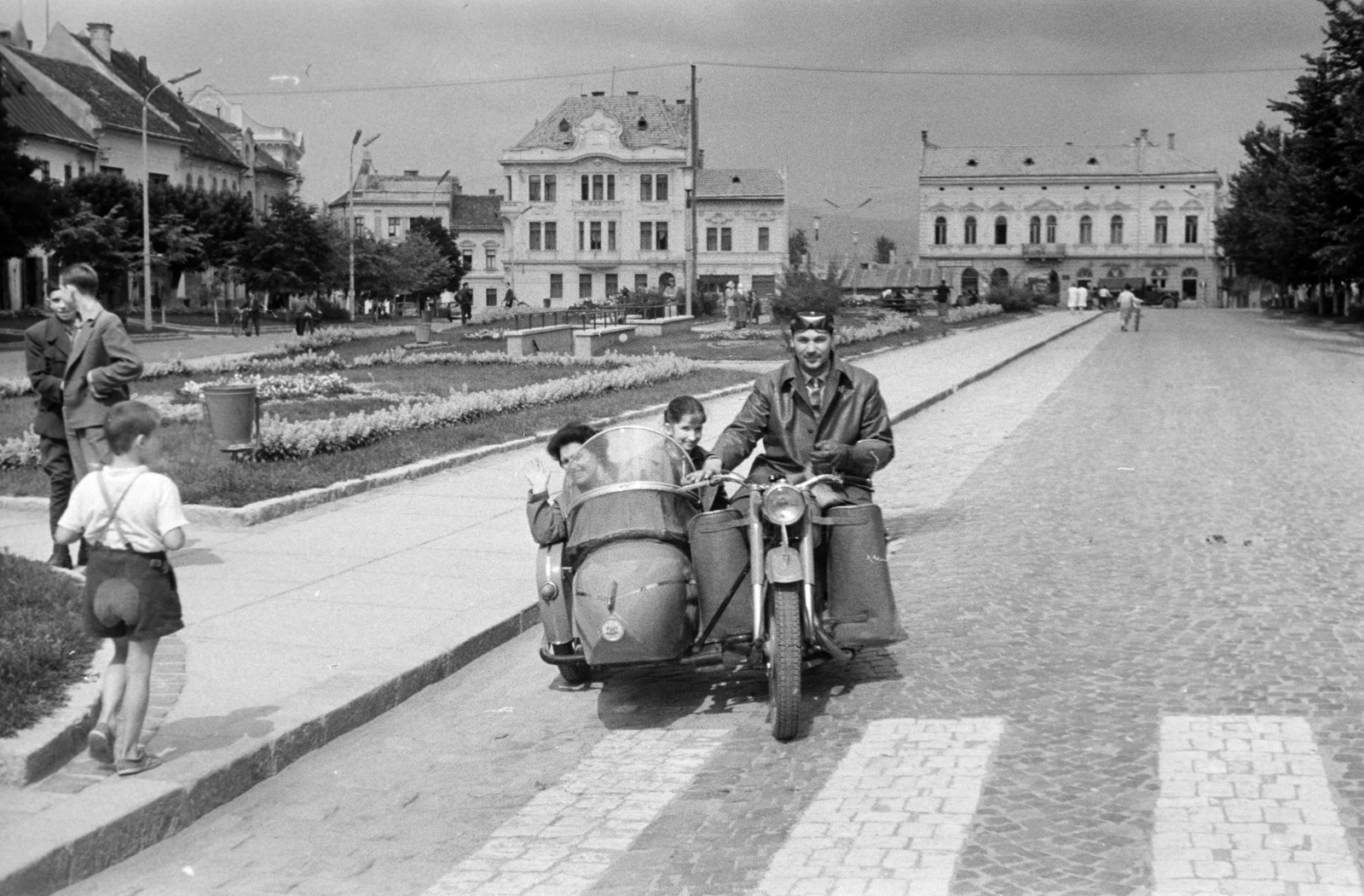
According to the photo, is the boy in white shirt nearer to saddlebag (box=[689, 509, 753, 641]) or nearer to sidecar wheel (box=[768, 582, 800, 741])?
saddlebag (box=[689, 509, 753, 641])

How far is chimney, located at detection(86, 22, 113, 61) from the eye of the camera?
8744 centimetres

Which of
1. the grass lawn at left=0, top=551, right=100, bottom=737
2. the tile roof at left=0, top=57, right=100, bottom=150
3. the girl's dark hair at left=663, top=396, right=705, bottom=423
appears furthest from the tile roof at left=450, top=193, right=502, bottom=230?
the girl's dark hair at left=663, top=396, right=705, bottom=423

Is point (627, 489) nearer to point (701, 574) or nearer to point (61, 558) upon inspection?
point (701, 574)

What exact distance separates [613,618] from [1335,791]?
280 centimetres

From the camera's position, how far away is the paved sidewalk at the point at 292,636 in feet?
18.4

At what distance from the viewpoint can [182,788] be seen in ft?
19.2

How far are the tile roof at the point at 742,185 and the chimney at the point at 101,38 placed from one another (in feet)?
123

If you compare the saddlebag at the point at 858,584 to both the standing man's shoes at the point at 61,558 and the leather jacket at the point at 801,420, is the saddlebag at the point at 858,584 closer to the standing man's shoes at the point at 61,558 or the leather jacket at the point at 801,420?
the leather jacket at the point at 801,420

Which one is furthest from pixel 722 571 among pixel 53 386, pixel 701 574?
pixel 53 386

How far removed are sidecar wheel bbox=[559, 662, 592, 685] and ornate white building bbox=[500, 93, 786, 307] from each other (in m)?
98.4

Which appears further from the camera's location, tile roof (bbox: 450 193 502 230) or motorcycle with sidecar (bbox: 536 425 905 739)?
tile roof (bbox: 450 193 502 230)

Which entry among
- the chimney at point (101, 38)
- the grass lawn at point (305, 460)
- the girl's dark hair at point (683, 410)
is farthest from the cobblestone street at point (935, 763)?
the chimney at point (101, 38)

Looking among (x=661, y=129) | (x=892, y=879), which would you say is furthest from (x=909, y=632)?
(x=661, y=129)

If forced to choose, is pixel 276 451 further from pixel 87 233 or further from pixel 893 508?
pixel 87 233
